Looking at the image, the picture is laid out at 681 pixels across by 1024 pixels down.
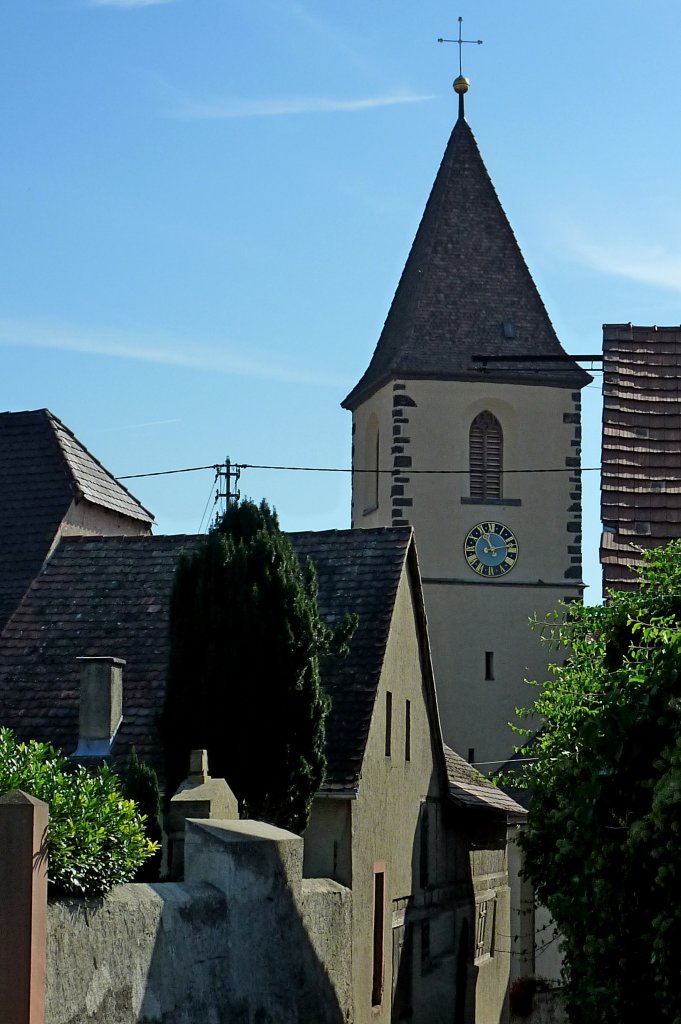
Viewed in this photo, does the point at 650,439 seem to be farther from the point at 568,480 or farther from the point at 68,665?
the point at 568,480

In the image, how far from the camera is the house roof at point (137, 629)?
66.2ft

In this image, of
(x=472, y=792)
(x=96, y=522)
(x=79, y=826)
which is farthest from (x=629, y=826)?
(x=96, y=522)

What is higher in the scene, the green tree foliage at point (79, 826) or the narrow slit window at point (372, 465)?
the narrow slit window at point (372, 465)

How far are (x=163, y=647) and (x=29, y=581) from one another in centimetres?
301

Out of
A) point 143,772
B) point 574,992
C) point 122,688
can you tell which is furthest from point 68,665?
point 574,992

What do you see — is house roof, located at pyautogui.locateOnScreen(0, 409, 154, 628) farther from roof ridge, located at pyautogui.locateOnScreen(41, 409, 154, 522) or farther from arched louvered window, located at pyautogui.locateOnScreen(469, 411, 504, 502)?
arched louvered window, located at pyautogui.locateOnScreen(469, 411, 504, 502)

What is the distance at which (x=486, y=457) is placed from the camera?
131 feet

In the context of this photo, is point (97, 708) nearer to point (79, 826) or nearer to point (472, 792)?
point (472, 792)

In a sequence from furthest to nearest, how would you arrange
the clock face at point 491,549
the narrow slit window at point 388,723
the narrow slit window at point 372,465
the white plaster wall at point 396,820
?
the narrow slit window at point 372,465, the clock face at point 491,549, the narrow slit window at point 388,723, the white plaster wall at point 396,820

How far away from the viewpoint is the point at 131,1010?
10844 mm

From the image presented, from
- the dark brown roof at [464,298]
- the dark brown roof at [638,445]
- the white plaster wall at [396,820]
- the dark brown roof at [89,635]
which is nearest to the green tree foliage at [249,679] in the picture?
the dark brown roof at [89,635]

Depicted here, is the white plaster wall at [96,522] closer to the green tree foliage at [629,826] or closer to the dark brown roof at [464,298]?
the green tree foliage at [629,826]

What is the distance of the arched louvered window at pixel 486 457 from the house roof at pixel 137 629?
16.2 m

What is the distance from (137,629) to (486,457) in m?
19.1
